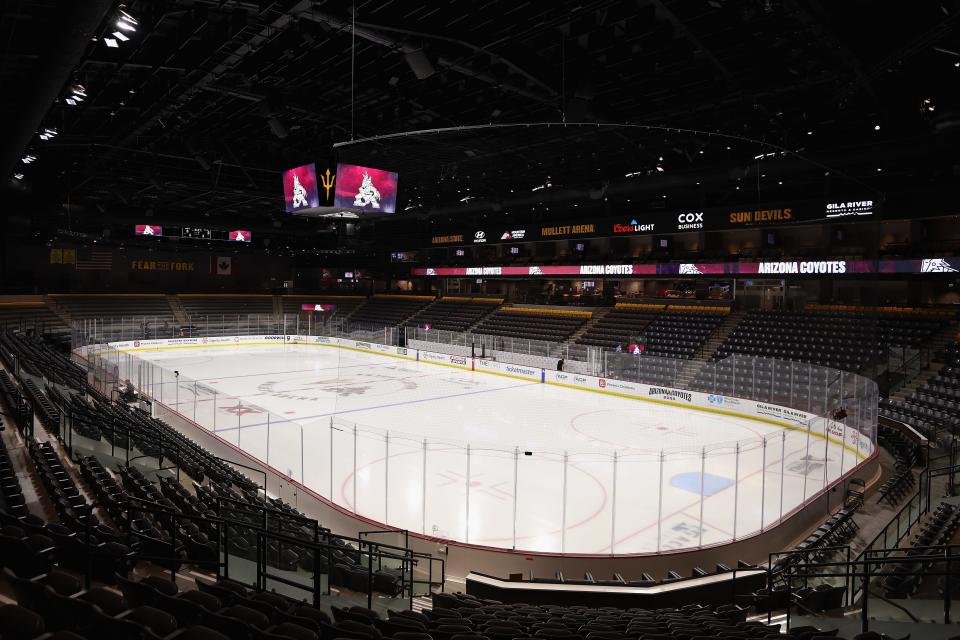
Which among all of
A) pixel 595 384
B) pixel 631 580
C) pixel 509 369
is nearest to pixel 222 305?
pixel 509 369

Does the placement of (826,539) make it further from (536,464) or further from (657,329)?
(657,329)

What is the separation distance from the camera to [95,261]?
40.2 meters

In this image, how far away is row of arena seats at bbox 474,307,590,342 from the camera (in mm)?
30375

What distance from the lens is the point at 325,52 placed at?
523 inches

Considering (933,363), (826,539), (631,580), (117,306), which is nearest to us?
(631,580)

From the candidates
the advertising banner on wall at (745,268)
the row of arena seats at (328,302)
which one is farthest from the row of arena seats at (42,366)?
the row of arena seats at (328,302)

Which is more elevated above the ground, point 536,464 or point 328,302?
point 328,302

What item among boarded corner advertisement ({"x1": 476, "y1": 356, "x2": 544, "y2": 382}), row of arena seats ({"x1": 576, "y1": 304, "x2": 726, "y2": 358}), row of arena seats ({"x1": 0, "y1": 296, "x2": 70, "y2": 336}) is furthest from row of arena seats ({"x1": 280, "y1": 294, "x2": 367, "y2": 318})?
row of arena seats ({"x1": 576, "y1": 304, "x2": 726, "y2": 358})

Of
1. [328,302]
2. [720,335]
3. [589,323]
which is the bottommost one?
[720,335]

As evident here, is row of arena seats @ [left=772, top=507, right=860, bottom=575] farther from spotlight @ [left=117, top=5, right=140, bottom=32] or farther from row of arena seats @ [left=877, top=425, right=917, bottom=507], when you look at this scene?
spotlight @ [left=117, top=5, right=140, bottom=32]

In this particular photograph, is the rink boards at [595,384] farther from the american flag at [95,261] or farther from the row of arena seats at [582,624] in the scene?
the american flag at [95,261]

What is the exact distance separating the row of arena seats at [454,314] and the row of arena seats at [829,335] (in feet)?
53.8

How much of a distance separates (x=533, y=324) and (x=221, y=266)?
Result: 28.4 meters

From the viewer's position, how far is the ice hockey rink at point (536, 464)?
9234mm
